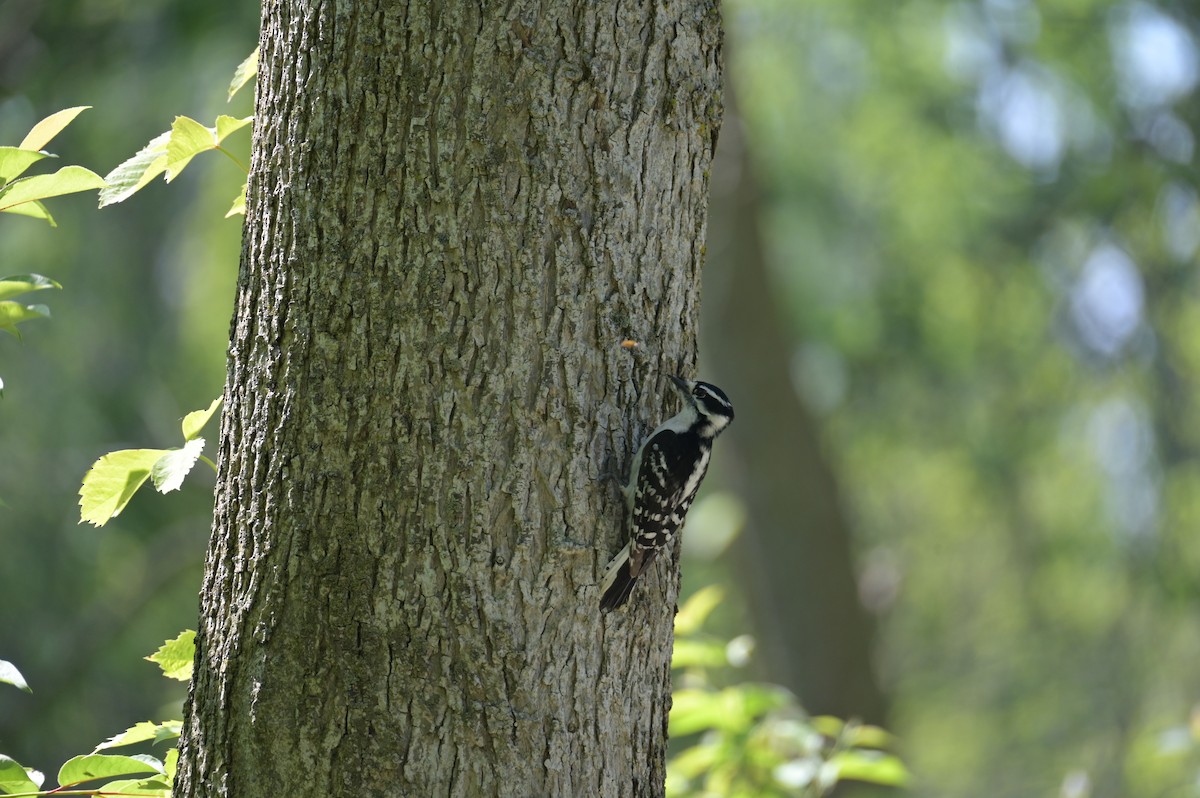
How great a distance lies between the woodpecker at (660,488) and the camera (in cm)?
225

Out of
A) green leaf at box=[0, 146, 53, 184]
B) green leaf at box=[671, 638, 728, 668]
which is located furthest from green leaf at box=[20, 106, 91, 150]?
green leaf at box=[671, 638, 728, 668]

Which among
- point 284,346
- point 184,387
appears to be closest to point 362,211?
point 284,346

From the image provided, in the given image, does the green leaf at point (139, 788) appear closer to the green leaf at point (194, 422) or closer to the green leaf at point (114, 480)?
the green leaf at point (114, 480)

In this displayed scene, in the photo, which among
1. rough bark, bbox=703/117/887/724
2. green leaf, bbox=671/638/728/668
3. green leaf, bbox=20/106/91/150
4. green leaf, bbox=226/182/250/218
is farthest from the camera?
rough bark, bbox=703/117/887/724

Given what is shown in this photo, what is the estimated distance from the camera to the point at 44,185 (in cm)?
204

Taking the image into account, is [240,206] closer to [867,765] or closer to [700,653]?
[700,653]

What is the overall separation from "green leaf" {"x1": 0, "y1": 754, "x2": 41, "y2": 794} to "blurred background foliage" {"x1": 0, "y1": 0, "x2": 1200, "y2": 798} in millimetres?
4053

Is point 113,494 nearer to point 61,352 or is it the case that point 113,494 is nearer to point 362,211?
point 362,211

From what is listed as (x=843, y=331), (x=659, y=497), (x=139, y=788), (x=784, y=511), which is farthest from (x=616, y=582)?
(x=843, y=331)

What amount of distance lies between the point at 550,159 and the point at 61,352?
10.4 m

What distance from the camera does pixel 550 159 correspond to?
2178 mm

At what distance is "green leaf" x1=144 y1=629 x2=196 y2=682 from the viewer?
7.54 feet

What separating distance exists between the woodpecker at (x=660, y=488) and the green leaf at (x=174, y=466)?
83 centimetres

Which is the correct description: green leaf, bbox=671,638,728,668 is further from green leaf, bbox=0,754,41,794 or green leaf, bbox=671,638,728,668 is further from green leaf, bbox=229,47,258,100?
green leaf, bbox=229,47,258,100
